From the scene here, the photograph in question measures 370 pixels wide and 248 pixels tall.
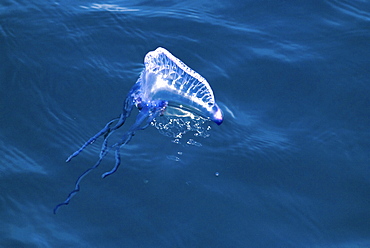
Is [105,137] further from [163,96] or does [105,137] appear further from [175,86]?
[175,86]

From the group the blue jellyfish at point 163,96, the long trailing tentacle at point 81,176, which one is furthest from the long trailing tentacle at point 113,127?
the long trailing tentacle at point 81,176

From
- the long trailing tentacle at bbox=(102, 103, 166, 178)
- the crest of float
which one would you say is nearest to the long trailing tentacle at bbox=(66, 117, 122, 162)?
the long trailing tentacle at bbox=(102, 103, 166, 178)

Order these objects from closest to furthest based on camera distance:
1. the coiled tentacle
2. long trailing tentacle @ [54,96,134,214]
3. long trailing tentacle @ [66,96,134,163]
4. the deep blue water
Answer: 1. the deep blue water
2. long trailing tentacle @ [54,96,134,214]
3. the coiled tentacle
4. long trailing tentacle @ [66,96,134,163]

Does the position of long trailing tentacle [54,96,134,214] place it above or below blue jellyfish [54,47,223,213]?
below

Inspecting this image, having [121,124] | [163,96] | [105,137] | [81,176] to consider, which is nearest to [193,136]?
[163,96]

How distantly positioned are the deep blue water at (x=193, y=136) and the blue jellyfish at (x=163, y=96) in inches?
4.0

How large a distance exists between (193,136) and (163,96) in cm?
41

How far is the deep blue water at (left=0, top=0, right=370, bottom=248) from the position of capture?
3.85 metres

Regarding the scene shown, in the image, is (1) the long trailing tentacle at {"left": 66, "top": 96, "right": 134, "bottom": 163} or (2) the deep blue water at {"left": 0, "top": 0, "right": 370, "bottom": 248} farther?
(1) the long trailing tentacle at {"left": 66, "top": 96, "right": 134, "bottom": 163}

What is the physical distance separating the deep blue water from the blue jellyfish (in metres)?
0.10

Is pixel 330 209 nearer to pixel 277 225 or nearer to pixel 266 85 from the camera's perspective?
pixel 277 225

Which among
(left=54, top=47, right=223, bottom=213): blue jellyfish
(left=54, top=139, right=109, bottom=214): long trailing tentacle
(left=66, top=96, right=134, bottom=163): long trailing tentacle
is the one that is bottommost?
(left=54, top=139, right=109, bottom=214): long trailing tentacle

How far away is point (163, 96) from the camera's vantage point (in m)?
4.42

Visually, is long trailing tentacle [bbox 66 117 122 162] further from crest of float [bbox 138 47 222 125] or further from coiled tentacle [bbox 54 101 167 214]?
crest of float [bbox 138 47 222 125]
